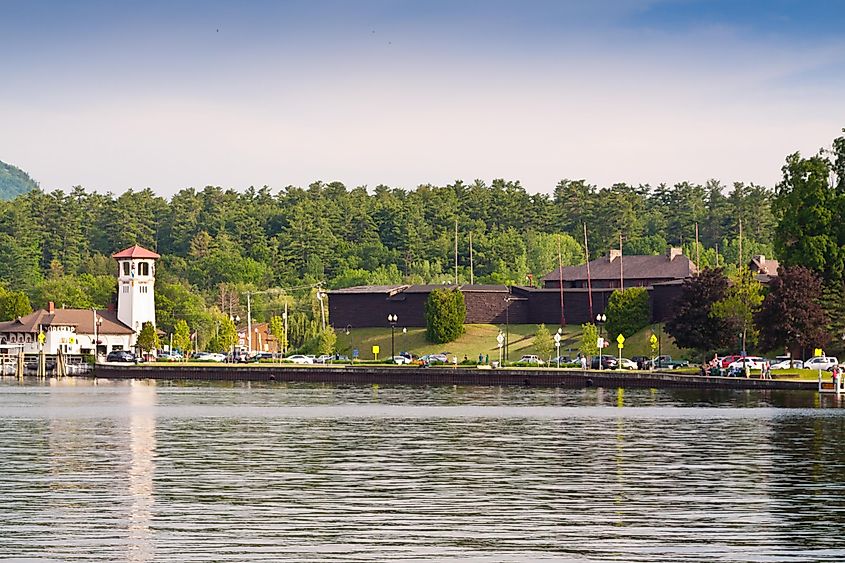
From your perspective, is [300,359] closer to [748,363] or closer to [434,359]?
[434,359]

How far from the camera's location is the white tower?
169 m

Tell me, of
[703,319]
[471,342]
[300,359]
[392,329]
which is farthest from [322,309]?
[703,319]

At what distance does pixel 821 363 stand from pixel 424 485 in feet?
232

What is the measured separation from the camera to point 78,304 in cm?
18362

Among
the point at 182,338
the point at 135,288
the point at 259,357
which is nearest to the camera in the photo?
the point at 259,357

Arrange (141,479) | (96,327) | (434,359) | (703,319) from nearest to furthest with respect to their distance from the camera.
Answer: (141,479) < (703,319) < (434,359) < (96,327)

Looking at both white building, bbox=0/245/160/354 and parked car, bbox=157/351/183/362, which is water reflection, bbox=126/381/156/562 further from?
white building, bbox=0/245/160/354

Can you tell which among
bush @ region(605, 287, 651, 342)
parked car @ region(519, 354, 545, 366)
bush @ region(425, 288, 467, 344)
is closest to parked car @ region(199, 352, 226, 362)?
bush @ region(425, 288, 467, 344)

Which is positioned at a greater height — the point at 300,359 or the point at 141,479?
the point at 300,359

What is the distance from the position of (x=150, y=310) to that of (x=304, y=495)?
13478 centimetres

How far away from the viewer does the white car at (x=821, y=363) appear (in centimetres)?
10600

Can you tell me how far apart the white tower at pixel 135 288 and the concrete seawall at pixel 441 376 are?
996 inches

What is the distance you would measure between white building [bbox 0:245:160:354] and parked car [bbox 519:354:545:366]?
159 feet

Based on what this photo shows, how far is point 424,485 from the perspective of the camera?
40938 mm
